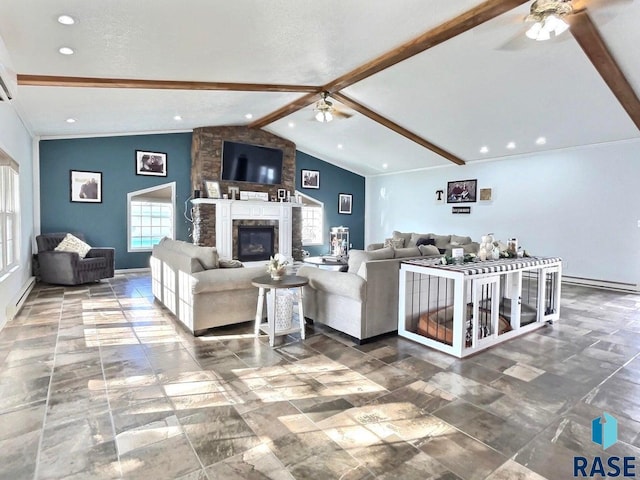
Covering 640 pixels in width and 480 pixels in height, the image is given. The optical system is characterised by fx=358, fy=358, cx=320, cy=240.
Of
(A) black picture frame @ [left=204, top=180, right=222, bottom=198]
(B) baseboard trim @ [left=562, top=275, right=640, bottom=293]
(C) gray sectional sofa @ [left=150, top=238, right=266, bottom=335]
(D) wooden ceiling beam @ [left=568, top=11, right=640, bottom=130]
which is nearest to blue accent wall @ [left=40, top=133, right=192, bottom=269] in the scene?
(A) black picture frame @ [left=204, top=180, right=222, bottom=198]

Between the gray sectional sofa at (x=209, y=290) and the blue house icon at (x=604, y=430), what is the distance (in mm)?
3157

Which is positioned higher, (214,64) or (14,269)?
(214,64)

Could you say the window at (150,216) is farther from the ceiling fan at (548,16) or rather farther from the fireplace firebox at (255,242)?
the ceiling fan at (548,16)

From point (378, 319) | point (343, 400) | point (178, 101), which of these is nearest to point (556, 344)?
point (378, 319)

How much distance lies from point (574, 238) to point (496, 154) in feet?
7.90

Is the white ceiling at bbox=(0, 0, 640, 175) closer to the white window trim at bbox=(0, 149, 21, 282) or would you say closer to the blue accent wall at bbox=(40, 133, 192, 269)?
the blue accent wall at bbox=(40, 133, 192, 269)

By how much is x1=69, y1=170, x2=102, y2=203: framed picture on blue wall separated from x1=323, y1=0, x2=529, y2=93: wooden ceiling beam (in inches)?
213

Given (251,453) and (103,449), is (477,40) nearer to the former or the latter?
(251,453)

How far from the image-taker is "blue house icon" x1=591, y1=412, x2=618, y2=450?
209 centimetres

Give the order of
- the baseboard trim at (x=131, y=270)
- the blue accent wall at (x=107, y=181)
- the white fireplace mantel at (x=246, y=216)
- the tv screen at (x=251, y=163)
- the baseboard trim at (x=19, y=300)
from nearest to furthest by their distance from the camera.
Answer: the baseboard trim at (x=19, y=300) → the blue accent wall at (x=107, y=181) → the baseboard trim at (x=131, y=270) → the white fireplace mantel at (x=246, y=216) → the tv screen at (x=251, y=163)

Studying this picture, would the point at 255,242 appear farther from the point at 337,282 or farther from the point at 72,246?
the point at 337,282

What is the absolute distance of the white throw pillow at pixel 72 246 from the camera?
21.1 ft

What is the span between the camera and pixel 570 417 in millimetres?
2344

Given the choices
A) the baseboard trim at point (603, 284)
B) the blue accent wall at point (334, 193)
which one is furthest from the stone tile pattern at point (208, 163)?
the baseboard trim at point (603, 284)
